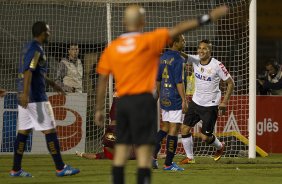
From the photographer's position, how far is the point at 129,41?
290 inches

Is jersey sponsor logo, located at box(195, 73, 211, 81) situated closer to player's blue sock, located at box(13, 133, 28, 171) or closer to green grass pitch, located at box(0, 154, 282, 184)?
green grass pitch, located at box(0, 154, 282, 184)

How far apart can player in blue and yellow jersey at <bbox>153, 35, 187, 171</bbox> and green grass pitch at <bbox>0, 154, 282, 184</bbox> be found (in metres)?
0.41

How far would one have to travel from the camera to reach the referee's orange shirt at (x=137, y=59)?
7.30 metres

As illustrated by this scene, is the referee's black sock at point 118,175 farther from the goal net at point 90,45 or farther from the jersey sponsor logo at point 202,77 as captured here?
the goal net at point 90,45

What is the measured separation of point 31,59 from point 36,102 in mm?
612

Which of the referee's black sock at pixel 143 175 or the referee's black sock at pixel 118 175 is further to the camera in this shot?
the referee's black sock at pixel 118 175

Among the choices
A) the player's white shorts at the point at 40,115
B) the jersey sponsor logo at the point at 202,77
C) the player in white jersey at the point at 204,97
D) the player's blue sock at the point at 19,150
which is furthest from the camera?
the jersey sponsor logo at the point at 202,77

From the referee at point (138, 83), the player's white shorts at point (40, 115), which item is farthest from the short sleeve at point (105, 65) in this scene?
the player's white shorts at point (40, 115)

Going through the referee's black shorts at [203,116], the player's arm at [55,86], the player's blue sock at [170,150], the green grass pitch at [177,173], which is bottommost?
the green grass pitch at [177,173]

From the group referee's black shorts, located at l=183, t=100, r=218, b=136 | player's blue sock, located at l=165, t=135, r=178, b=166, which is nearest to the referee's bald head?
player's blue sock, located at l=165, t=135, r=178, b=166

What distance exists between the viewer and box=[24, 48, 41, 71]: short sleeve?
34.5ft

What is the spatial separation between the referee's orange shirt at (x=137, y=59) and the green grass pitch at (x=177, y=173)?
10.2 ft

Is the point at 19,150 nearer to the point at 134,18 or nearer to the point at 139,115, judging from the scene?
the point at 139,115

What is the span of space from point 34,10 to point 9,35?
713mm
